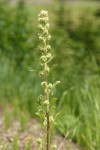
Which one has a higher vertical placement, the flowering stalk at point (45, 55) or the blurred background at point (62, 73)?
the flowering stalk at point (45, 55)

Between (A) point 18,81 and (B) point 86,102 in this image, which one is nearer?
(B) point 86,102

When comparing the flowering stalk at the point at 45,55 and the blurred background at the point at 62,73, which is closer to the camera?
the flowering stalk at the point at 45,55

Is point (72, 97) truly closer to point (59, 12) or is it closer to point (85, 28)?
point (85, 28)

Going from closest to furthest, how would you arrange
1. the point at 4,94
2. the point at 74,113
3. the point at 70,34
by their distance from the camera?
the point at 74,113 < the point at 4,94 < the point at 70,34

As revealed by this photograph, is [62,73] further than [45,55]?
Yes

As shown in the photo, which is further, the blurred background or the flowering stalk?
the blurred background

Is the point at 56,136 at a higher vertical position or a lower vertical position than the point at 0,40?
lower

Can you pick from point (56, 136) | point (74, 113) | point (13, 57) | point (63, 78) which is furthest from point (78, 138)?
point (13, 57)

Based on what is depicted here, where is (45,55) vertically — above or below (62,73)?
above
